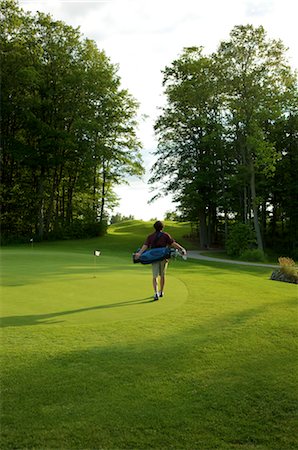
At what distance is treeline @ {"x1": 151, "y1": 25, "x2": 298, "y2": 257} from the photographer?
97.2 feet

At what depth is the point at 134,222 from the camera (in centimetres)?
5606

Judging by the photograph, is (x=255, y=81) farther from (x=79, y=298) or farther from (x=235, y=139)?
(x=79, y=298)

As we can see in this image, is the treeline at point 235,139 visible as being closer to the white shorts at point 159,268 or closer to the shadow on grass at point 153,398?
the white shorts at point 159,268

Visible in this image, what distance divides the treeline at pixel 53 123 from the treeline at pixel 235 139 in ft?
18.9

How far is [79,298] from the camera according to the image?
857cm

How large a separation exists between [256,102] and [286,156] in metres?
9.44

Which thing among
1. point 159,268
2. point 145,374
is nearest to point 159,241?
point 159,268

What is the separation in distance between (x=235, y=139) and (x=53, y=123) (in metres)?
18.0

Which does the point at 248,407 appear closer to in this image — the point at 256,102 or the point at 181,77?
the point at 256,102

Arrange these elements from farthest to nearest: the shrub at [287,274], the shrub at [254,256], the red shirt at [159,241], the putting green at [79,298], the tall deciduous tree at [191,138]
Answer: the tall deciduous tree at [191,138] < the shrub at [254,256] < the shrub at [287,274] < the red shirt at [159,241] < the putting green at [79,298]

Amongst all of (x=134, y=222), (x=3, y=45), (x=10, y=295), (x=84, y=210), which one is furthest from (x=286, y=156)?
(x=10, y=295)

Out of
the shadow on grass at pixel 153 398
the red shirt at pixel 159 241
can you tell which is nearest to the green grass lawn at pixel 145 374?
the shadow on grass at pixel 153 398

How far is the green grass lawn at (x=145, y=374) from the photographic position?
11.1 ft

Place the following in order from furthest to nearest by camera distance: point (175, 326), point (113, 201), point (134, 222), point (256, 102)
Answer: point (134, 222) → point (113, 201) → point (256, 102) → point (175, 326)
